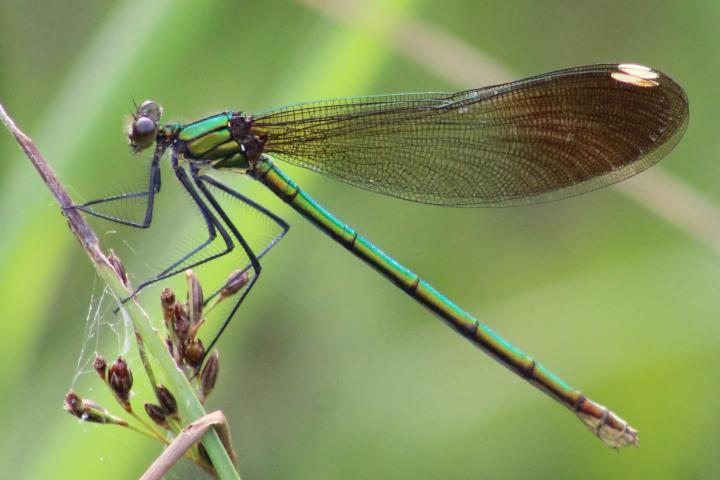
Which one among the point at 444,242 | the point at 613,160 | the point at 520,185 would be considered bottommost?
the point at 444,242

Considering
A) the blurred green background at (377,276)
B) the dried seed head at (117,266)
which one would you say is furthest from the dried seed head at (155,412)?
the blurred green background at (377,276)

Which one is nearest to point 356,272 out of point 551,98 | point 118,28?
point 551,98

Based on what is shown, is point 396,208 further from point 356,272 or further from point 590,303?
point 590,303

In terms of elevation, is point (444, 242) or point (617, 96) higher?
point (617, 96)

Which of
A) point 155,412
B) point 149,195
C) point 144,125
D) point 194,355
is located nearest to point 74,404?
→ point 155,412

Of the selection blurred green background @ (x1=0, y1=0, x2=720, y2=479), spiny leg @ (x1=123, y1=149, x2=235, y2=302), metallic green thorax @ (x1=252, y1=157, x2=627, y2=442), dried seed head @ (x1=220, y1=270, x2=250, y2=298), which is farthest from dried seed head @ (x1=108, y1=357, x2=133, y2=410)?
metallic green thorax @ (x1=252, y1=157, x2=627, y2=442)

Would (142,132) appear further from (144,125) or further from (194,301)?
(194,301)

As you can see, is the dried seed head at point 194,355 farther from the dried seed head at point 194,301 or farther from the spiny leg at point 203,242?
the spiny leg at point 203,242
